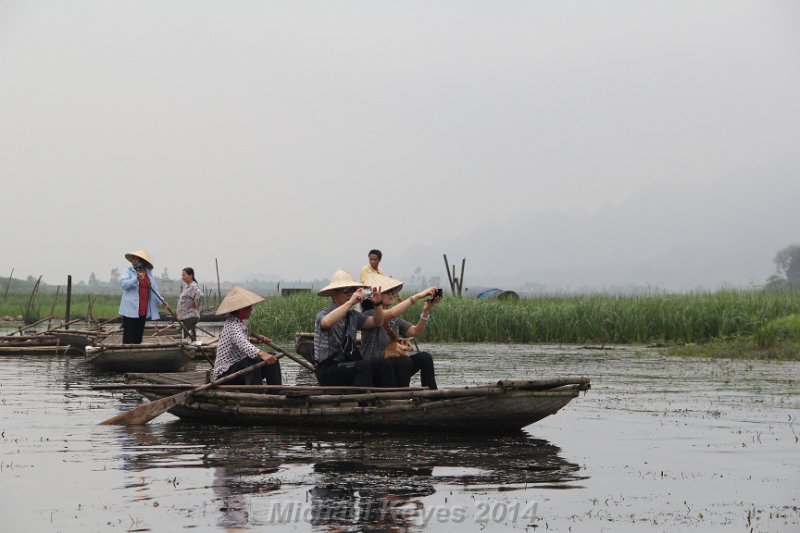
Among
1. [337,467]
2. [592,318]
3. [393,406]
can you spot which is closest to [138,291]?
[393,406]

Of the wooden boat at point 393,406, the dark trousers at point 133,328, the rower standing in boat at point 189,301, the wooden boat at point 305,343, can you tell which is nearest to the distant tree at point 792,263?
the wooden boat at point 305,343

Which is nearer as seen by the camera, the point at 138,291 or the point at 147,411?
the point at 147,411

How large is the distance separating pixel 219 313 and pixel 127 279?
5.48 metres

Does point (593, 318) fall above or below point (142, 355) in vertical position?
above

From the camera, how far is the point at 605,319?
74.2 ft

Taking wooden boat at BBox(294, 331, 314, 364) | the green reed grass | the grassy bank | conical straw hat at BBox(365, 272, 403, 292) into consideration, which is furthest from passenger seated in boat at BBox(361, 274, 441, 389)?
the green reed grass

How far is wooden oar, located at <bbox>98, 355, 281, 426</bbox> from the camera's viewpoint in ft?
31.9

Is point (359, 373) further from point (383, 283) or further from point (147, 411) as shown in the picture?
point (147, 411)

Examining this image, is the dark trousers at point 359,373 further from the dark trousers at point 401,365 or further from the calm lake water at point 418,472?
the calm lake water at point 418,472

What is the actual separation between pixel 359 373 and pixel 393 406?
0.61 metres

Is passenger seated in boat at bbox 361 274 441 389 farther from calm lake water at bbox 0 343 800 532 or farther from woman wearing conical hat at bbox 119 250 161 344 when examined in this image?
woman wearing conical hat at bbox 119 250 161 344

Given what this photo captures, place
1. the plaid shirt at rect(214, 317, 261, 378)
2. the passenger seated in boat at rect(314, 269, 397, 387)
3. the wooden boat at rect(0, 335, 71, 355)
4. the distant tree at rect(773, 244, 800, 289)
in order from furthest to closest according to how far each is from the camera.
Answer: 1. the distant tree at rect(773, 244, 800, 289)
2. the wooden boat at rect(0, 335, 71, 355)
3. the plaid shirt at rect(214, 317, 261, 378)
4. the passenger seated in boat at rect(314, 269, 397, 387)

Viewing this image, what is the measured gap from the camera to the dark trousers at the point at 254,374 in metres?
9.95

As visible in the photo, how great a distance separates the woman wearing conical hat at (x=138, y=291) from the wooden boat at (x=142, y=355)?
1.19ft
